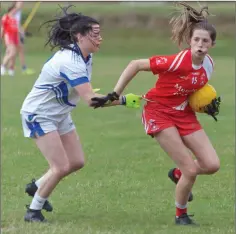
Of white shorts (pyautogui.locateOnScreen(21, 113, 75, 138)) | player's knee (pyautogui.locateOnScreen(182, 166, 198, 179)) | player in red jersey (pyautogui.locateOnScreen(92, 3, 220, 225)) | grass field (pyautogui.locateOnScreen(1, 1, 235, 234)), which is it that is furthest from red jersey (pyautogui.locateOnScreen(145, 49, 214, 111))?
grass field (pyautogui.locateOnScreen(1, 1, 235, 234))

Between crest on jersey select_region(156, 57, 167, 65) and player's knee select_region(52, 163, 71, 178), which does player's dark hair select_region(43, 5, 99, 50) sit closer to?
crest on jersey select_region(156, 57, 167, 65)

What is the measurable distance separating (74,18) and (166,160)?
13.3 ft

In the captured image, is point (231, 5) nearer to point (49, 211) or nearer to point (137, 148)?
point (137, 148)

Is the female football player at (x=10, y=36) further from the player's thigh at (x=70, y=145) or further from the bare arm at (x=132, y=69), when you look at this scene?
the bare arm at (x=132, y=69)

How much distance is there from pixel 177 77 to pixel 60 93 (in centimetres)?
110

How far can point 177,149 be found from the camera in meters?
7.71

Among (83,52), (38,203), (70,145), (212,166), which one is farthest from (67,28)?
(212,166)

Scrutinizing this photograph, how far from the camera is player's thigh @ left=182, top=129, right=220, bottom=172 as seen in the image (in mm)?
7730

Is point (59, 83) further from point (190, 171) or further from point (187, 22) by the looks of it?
point (190, 171)

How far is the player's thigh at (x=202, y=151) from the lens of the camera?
7.73 m

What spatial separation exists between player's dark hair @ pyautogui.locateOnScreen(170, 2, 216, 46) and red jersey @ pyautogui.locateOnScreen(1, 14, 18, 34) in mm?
18507

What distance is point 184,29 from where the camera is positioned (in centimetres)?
793

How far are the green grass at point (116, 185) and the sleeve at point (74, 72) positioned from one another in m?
1.34

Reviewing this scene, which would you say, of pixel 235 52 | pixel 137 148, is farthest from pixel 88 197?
pixel 235 52
